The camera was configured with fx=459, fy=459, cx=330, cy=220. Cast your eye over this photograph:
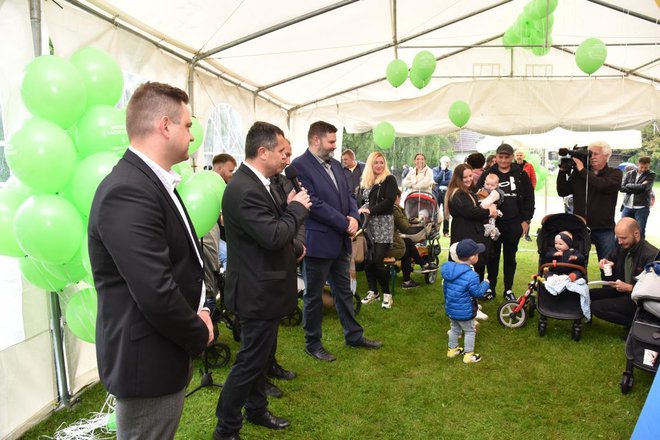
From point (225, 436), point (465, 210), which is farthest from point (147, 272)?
point (465, 210)

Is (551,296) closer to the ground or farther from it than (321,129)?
closer to the ground

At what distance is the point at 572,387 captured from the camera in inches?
132

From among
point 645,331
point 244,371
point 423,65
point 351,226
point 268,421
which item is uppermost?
point 423,65

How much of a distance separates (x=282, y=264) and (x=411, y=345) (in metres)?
2.11

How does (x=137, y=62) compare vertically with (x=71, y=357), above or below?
above

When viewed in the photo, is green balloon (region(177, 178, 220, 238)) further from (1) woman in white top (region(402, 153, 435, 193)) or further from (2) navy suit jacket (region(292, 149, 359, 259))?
(1) woman in white top (region(402, 153, 435, 193))

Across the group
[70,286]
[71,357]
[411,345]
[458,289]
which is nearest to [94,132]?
[70,286]

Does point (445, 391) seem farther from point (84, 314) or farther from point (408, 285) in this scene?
point (408, 285)

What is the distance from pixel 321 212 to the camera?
352cm

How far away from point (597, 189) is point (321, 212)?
320 centimetres

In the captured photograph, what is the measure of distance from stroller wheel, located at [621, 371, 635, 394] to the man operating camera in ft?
6.52

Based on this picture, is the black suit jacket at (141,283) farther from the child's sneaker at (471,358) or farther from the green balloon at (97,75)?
the child's sneaker at (471,358)

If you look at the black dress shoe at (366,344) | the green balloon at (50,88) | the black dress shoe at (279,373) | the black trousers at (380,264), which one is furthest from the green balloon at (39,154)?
the black trousers at (380,264)

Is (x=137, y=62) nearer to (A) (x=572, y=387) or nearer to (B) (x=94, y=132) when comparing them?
(B) (x=94, y=132)
